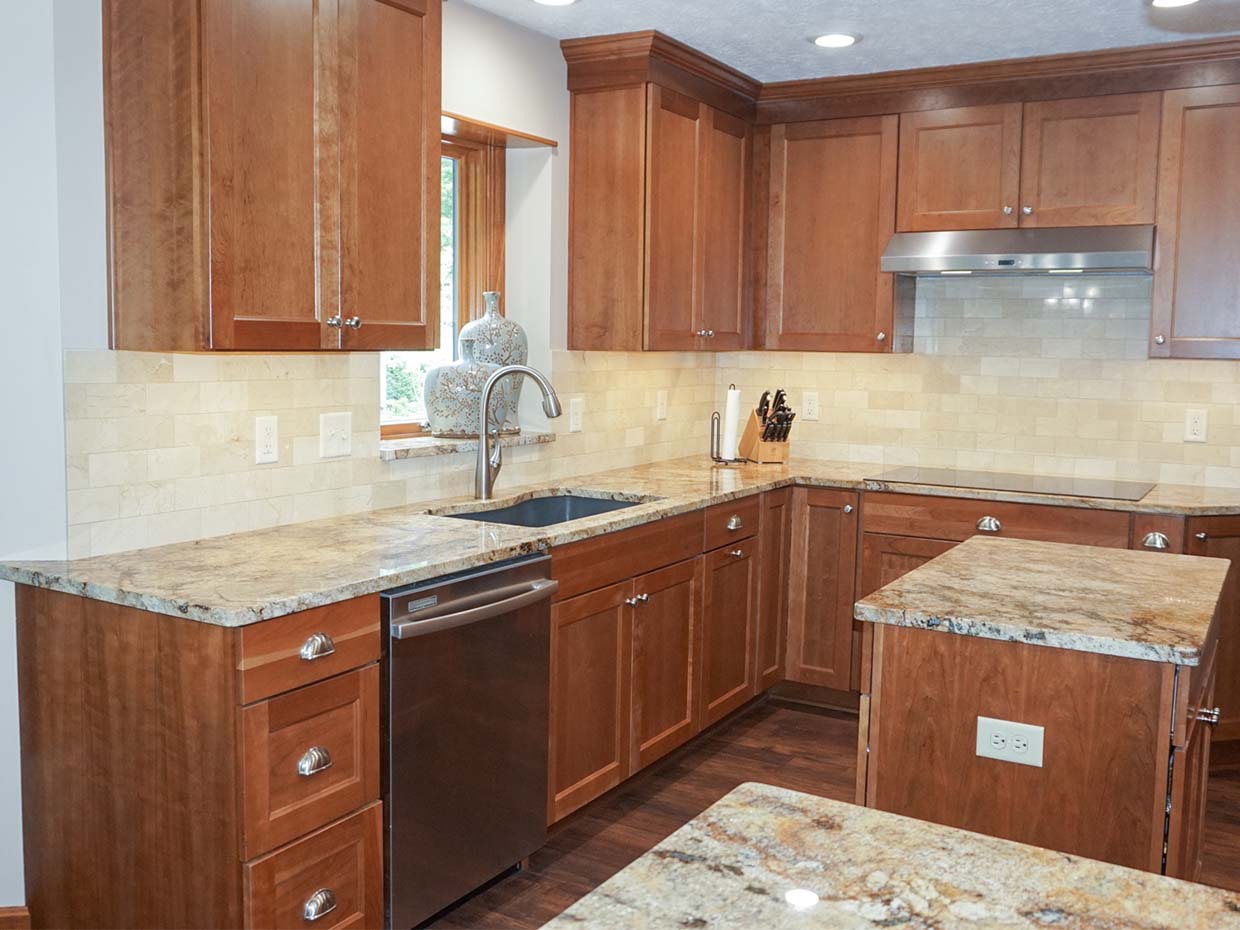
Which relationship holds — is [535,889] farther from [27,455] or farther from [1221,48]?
[1221,48]

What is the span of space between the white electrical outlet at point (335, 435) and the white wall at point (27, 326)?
72 centimetres

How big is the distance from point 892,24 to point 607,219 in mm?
1106

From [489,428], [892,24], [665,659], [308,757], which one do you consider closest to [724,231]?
[892,24]

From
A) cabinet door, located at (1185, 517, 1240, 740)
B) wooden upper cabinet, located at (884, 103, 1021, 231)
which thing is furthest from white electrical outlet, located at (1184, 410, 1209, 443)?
wooden upper cabinet, located at (884, 103, 1021, 231)

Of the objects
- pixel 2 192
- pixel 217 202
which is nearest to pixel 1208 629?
pixel 217 202

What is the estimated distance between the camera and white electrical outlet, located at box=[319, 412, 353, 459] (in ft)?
10.1

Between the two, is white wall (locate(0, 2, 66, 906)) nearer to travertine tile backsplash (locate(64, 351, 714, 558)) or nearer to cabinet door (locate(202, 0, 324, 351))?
travertine tile backsplash (locate(64, 351, 714, 558))

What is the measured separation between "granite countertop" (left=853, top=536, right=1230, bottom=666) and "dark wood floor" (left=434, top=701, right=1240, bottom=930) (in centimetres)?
112

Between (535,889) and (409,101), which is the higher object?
(409,101)

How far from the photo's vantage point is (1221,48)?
3.78 m

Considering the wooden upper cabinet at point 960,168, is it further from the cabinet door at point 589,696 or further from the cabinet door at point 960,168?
the cabinet door at point 589,696

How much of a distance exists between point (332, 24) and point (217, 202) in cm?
55

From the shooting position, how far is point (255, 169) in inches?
95.4

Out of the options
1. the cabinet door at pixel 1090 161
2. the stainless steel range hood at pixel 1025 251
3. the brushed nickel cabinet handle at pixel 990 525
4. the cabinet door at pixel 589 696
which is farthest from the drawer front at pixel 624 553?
the cabinet door at pixel 1090 161
